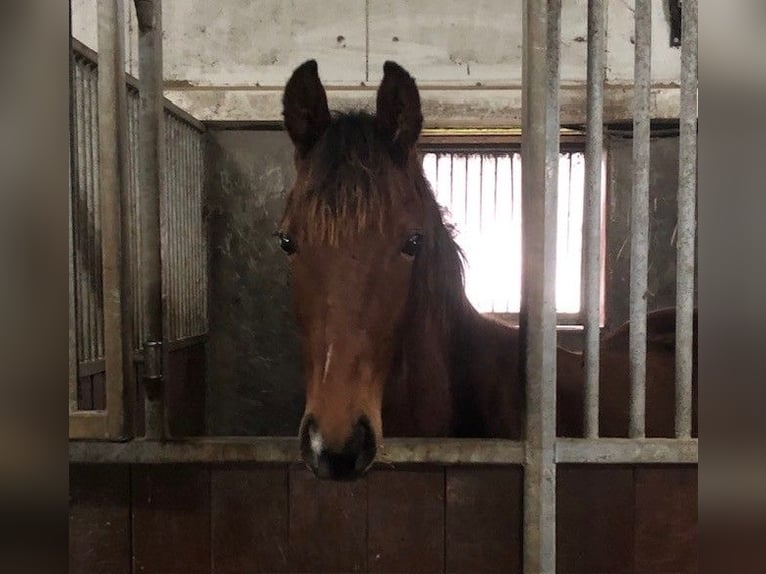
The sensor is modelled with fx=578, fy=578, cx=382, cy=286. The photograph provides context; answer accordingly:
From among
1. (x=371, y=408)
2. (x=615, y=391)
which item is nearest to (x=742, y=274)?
(x=371, y=408)

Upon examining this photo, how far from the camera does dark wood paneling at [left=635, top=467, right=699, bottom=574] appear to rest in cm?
104

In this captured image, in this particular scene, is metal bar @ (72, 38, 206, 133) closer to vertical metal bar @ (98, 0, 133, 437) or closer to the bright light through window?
vertical metal bar @ (98, 0, 133, 437)

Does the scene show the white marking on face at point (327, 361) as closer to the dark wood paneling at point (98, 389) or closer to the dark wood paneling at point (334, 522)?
the dark wood paneling at point (334, 522)

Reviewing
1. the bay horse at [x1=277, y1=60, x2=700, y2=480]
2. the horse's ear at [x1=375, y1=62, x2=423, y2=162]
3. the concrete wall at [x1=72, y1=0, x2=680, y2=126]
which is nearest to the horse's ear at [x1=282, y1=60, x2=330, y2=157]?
the bay horse at [x1=277, y1=60, x2=700, y2=480]

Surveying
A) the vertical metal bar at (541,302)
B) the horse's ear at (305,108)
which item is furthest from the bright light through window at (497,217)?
the vertical metal bar at (541,302)

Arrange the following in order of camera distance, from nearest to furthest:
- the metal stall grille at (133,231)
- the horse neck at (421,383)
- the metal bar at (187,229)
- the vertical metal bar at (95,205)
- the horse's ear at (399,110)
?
1. the horse's ear at (399,110)
2. the horse neck at (421,383)
3. the metal stall grille at (133,231)
4. the vertical metal bar at (95,205)
5. the metal bar at (187,229)

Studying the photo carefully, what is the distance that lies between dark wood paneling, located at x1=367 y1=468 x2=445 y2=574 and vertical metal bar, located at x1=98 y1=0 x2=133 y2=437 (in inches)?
18.8

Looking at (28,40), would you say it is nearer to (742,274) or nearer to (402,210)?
→ (742,274)

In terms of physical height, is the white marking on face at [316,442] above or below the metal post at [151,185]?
below

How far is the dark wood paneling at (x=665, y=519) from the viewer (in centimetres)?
104

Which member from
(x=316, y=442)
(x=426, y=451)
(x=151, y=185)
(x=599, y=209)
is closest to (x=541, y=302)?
(x=599, y=209)

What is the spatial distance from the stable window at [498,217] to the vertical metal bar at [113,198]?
2.03m

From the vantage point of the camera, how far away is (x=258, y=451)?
1.03 metres

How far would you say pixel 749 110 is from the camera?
1.21ft
